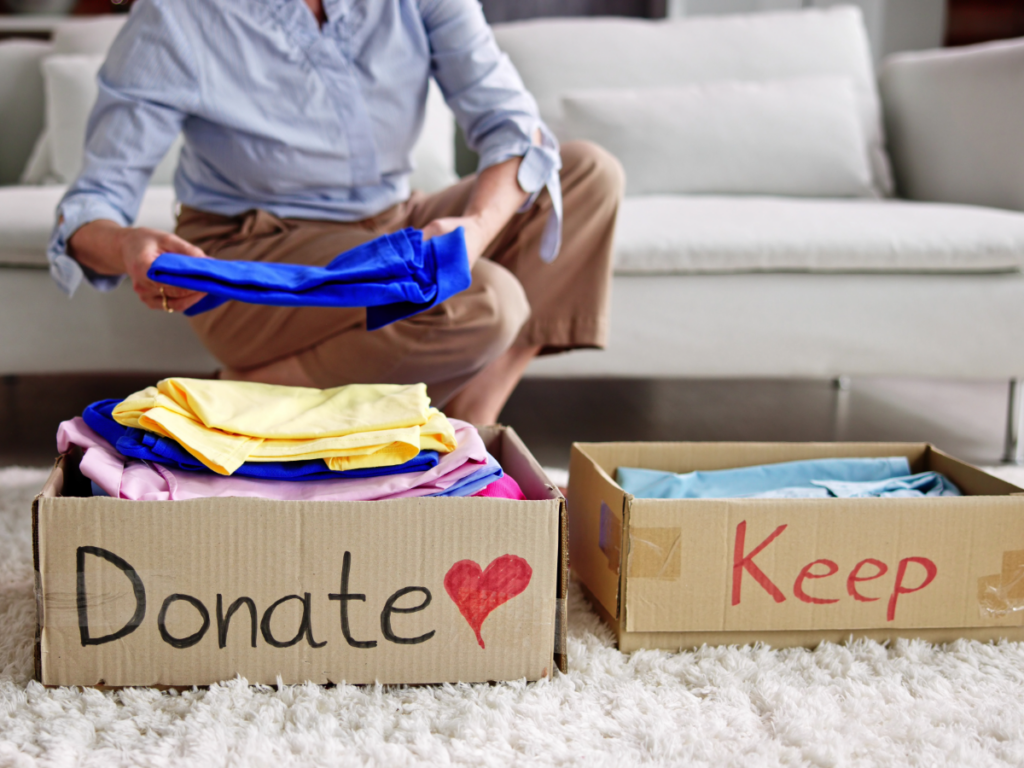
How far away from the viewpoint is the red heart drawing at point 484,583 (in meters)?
0.66

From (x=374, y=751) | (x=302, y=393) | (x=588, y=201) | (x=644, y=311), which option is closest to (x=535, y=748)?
(x=374, y=751)

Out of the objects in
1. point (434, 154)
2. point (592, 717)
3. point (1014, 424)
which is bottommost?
point (1014, 424)

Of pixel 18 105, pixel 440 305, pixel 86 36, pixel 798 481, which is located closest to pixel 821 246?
A: pixel 798 481

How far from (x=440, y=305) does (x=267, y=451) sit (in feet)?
1.24

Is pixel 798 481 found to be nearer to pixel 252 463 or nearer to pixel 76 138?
pixel 252 463

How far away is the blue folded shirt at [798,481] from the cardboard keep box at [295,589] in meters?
0.25

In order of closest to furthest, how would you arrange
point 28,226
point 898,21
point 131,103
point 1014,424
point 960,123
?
point 131,103 → point 28,226 → point 1014,424 → point 960,123 → point 898,21

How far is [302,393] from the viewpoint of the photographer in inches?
31.1

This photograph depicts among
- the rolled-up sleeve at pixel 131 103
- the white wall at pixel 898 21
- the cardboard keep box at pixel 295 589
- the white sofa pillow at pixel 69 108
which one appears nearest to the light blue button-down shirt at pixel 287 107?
the rolled-up sleeve at pixel 131 103

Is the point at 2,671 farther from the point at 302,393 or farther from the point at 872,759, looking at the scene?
the point at 872,759

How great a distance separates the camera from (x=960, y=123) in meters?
1.70

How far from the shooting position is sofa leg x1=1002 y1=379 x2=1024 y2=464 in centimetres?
142

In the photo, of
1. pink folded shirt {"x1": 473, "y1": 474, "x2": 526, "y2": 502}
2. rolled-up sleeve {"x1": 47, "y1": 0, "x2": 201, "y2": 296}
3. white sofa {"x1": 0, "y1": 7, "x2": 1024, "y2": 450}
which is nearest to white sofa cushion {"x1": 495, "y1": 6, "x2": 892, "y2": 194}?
white sofa {"x1": 0, "y1": 7, "x2": 1024, "y2": 450}

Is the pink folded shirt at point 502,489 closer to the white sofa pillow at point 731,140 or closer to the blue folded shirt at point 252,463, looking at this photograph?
the blue folded shirt at point 252,463
